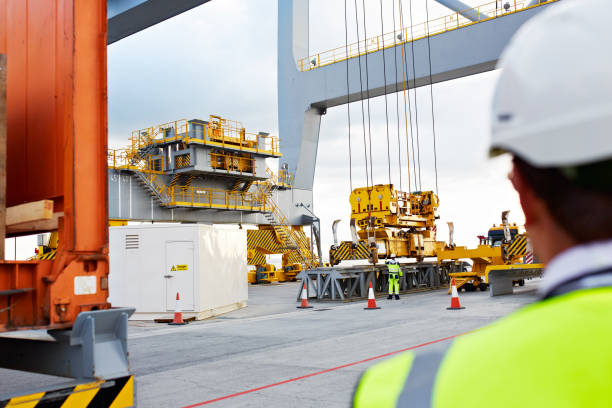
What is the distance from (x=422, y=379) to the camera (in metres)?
0.73

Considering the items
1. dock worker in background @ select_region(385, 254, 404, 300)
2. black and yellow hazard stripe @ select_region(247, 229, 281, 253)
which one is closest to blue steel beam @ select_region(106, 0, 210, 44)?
dock worker in background @ select_region(385, 254, 404, 300)

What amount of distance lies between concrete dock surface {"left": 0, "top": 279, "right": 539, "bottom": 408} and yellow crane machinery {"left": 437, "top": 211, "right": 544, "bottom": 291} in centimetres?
267

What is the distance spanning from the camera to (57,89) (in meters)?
4.44

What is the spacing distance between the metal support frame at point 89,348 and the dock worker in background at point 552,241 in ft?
11.9

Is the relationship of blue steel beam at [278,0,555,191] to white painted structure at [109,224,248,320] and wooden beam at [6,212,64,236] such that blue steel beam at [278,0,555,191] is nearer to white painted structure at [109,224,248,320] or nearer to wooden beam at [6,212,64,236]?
white painted structure at [109,224,248,320]

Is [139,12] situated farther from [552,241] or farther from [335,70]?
[552,241]

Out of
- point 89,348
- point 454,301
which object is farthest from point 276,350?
point 454,301

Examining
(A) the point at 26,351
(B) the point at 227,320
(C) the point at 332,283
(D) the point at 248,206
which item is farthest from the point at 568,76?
(D) the point at 248,206

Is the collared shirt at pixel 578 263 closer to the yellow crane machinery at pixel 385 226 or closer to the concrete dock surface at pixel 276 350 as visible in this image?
the concrete dock surface at pixel 276 350

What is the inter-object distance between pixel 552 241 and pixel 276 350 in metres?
8.22

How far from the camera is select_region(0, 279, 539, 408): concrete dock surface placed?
234 inches

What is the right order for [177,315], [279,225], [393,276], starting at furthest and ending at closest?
[279,225] → [393,276] → [177,315]

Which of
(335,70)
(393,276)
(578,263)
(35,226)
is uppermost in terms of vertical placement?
(335,70)

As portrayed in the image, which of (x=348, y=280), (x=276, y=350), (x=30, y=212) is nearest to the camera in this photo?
(x=30, y=212)
